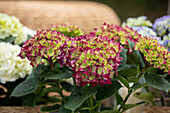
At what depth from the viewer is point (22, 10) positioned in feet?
5.27

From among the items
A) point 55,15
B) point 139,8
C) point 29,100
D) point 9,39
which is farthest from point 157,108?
point 139,8

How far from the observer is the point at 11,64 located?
74 cm

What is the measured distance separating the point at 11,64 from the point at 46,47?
27 centimetres

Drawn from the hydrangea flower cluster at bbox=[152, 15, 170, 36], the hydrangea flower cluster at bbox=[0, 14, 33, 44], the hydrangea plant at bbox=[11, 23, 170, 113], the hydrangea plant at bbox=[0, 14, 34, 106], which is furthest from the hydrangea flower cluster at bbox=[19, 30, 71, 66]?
the hydrangea flower cluster at bbox=[152, 15, 170, 36]

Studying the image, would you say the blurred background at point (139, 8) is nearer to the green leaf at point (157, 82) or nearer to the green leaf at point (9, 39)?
the green leaf at point (9, 39)

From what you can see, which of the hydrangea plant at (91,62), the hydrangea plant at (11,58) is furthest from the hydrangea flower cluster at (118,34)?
the hydrangea plant at (11,58)

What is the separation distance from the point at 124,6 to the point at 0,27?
2.09 metres

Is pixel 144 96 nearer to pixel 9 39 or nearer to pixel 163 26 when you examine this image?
pixel 163 26

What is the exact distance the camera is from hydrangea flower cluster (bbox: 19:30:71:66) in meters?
0.51

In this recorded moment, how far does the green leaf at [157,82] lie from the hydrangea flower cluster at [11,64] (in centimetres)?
38

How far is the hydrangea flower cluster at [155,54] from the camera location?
1.70 ft

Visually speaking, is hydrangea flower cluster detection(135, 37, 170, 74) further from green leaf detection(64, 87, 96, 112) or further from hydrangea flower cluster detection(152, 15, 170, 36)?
hydrangea flower cluster detection(152, 15, 170, 36)

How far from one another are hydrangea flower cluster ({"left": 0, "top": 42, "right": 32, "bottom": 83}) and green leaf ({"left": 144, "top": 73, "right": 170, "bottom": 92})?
1.24ft

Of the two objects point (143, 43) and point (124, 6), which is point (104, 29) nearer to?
point (143, 43)
